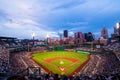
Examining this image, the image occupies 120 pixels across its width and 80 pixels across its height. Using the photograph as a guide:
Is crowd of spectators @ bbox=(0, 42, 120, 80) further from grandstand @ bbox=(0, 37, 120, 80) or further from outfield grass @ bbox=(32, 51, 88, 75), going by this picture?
outfield grass @ bbox=(32, 51, 88, 75)

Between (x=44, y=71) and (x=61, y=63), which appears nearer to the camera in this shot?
(x=44, y=71)

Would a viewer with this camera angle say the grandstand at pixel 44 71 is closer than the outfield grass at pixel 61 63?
Yes

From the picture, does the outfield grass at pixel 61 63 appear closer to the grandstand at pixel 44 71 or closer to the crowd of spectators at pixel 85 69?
the grandstand at pixel 44 71

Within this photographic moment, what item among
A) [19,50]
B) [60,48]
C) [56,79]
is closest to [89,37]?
[60,48]

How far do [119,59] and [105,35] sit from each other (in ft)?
527

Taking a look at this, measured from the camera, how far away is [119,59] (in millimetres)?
35125

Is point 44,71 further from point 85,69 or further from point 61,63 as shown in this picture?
point 61,63

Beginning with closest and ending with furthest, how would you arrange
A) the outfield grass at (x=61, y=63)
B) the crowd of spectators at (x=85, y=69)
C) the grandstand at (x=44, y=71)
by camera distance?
the grandstand at (x=44, y=71), the crowd of spectators at (x=85, y=69), the outfield grass at (x=61, y=63)

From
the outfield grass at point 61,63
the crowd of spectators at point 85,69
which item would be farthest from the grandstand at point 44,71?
the outfield grass at point 61,63

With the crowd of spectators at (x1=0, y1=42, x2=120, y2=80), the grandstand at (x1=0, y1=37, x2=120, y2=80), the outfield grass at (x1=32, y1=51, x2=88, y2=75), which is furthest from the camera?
the outfield grass at (x1=32, y1=51, x2=88, y2=75)

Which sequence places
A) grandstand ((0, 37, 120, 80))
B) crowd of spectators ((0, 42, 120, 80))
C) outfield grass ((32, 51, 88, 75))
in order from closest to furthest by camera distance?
grandstand ((0, 37, 120, 80))
crowd of spectators ((0, 42, 120, 80))
outfield grass ((32, 51, 88, 75))

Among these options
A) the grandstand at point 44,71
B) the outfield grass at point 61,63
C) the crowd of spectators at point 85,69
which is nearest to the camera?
the grandstand at point 44,71

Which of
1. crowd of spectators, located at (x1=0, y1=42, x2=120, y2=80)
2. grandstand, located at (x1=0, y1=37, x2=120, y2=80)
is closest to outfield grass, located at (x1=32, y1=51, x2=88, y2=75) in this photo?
grandstand, located at (x1=0, y1=37, x2=120, y2=80)

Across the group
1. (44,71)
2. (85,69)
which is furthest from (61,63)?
(44,71)
